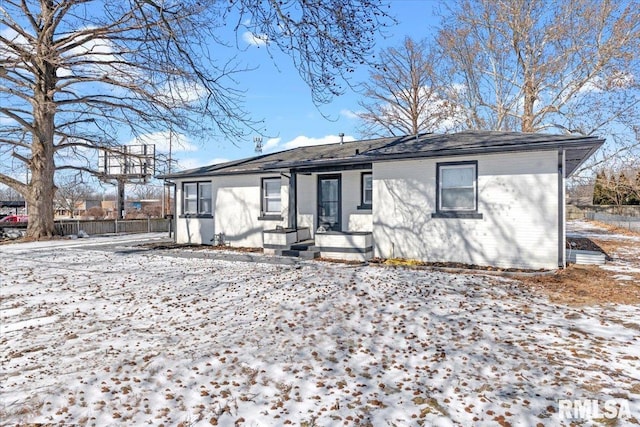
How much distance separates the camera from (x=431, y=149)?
10.5 meters

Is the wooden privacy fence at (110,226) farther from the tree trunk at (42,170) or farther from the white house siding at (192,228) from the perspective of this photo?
the white house siding at (192,228)

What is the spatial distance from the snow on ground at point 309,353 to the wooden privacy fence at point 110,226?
14745 millimetres

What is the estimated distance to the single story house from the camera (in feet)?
30.7

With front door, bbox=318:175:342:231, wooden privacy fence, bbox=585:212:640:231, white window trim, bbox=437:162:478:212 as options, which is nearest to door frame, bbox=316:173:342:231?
front door, bbox=318:175:342:231

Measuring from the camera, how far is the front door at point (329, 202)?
1292 centimetres

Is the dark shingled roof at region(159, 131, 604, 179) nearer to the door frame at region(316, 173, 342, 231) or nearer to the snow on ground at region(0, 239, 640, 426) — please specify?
the door frame at region(316, 173, 342, 231)

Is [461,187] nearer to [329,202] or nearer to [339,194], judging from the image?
[339,194]

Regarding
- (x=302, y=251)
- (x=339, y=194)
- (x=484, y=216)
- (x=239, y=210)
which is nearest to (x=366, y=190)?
(x=339, y=194)

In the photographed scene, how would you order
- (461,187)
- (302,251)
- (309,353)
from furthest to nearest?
(302,251), (461,187), (309,353)

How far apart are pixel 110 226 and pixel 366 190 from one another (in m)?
18.2

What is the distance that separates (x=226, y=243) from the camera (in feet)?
49.2

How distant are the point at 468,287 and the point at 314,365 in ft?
14.5

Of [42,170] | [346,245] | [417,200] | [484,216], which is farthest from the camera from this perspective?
[42,170]

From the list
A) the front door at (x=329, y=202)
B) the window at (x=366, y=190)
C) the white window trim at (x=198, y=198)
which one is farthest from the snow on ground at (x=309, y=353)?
the white window trim at (x=198, y=198)
